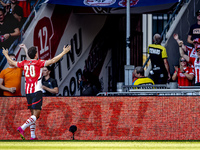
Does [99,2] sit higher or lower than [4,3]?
higher

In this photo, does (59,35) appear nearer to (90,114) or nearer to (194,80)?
(194,80)

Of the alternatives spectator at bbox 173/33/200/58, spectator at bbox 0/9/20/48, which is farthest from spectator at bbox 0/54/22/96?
spectator at bbox 173/33/200/58

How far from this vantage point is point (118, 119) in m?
9.81

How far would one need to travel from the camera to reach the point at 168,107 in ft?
32.0

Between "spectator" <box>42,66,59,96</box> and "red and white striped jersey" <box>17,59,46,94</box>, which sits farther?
"spectator" <box>42,66,59,96</box>

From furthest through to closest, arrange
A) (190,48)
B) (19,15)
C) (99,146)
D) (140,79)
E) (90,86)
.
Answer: (190,48), (19,15), (140,79), (90,86), (99,146)

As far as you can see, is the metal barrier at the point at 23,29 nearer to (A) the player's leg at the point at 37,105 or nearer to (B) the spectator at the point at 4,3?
(B) the spectator at the point at 4,3

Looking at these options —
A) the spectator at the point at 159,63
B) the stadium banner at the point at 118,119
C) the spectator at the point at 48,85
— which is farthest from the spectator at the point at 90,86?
the spectator at the point at 159,63

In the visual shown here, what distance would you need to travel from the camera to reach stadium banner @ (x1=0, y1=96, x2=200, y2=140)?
974 cm

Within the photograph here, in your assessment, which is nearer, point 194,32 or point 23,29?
point 23,29

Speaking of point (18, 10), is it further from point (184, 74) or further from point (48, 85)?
point (184, 74)

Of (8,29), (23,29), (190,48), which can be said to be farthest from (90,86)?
(190,48)

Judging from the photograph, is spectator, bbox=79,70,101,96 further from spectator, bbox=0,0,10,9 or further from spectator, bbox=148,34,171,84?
spectator, bbox=0,0,10,9

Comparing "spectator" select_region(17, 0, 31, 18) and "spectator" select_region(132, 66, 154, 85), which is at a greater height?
"spectator" select_region(17, 0, 31, 18)
